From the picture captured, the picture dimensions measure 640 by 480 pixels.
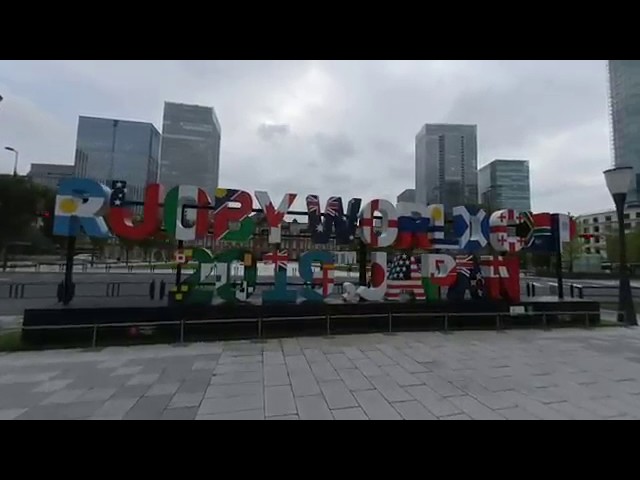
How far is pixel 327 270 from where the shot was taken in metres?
10.7

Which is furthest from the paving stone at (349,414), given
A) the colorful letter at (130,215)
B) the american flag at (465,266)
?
the american flag at (465,266)

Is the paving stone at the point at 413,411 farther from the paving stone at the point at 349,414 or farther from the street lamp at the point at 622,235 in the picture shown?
the street lamp at the point at 622,235

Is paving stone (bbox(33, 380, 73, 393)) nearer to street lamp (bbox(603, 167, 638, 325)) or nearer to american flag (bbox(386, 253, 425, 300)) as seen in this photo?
american flag (bbox(386, 253, 425, 300))

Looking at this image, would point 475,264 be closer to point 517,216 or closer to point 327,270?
point 517,216

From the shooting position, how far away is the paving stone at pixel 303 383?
5.44 meters

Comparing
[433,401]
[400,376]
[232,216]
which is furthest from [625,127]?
[433,401]

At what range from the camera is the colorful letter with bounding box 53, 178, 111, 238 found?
902 cm

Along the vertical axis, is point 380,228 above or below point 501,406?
above

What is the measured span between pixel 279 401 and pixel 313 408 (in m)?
0.60
